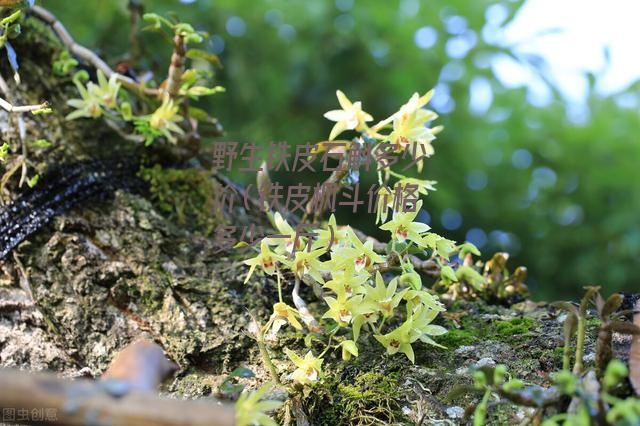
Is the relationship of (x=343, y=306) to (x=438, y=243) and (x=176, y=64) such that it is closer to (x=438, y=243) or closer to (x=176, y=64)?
(x=438, y=243)

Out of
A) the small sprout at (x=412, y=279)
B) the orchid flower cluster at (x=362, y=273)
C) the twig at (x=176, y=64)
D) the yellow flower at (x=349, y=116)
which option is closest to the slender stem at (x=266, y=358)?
the orchid flower cluster at (x=362, y=273)

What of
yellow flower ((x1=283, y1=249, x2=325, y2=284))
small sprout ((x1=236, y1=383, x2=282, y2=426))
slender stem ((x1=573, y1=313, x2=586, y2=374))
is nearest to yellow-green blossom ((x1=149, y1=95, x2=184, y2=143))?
yellow flower ((x1=283, y1=249, x2=325, y2=284))

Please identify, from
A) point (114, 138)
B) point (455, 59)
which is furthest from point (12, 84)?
point (455, 59)

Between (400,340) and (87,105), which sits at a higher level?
(87,105)

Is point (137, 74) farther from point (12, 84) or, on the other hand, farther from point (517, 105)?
point (517, 105)

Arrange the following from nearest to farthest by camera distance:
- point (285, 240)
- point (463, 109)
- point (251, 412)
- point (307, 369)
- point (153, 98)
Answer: point (251, 412), point (307, 369), point (285, 240), point (153, 98), point (463, 109)

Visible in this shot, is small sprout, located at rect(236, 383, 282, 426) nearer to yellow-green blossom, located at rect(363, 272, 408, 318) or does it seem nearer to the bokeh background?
yellow-green blossom, located at rect(363, 272, 408, 318)

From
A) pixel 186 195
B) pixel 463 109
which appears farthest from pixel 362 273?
pixel 463 109
